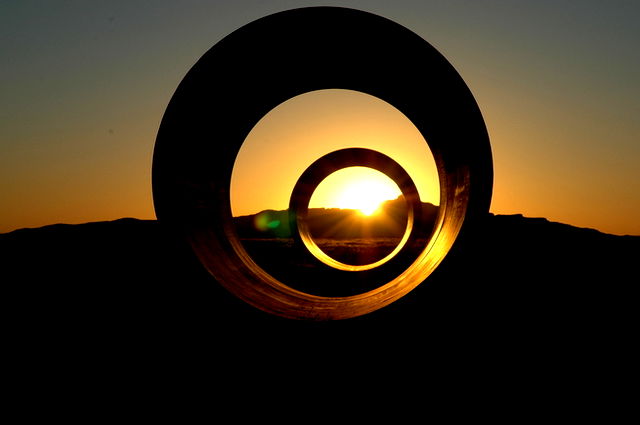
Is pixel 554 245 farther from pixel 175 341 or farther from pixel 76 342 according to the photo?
pixel 76 342

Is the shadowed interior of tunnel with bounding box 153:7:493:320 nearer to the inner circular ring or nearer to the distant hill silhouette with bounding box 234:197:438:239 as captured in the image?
the inner circular ring

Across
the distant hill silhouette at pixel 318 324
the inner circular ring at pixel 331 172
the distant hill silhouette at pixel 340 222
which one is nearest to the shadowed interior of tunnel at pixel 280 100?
the distant hill silhouette at pixel 318 324

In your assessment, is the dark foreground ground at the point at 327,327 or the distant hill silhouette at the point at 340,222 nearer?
the dark foreground ground at the point at 327,327

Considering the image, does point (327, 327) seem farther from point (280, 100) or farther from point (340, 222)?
point (340, 222)

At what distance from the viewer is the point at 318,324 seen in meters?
2.05

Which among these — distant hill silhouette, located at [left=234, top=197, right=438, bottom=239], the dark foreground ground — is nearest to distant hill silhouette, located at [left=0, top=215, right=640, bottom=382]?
the dark foreground ground

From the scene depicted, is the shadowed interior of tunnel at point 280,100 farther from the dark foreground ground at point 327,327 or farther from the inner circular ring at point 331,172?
the inner circular ring at point 331,172

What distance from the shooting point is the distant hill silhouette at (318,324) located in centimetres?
197

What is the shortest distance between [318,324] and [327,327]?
7 cm

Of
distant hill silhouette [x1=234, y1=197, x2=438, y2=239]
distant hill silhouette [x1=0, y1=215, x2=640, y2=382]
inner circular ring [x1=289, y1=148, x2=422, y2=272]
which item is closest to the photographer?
distant hill silhouette [x1=0, y1=215, x2=640, y2=382]

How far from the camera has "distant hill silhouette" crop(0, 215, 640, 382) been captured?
6.45 ft

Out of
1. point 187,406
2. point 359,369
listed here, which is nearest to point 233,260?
point 187,406

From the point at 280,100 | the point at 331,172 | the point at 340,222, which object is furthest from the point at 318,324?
the point at 340,222

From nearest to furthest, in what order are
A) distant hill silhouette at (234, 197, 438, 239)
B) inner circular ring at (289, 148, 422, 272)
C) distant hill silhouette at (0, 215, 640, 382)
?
distant hill silhouette at (0, 215, 640, 382) → inner circular ring at (289, 148, 422, 272) → distant hill silhouette at (234, 197, 438, 239)
